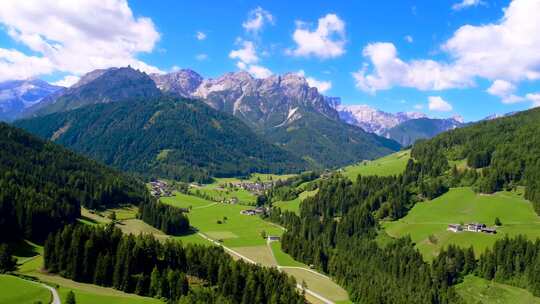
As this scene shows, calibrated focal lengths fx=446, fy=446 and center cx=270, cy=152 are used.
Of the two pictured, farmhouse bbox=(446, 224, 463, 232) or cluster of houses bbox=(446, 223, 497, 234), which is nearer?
cluster of houses bbox=(446, 223, 497, 234)

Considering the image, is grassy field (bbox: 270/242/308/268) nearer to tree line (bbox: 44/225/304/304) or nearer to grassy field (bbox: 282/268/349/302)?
grassy field (bbox: 282/268/349/302)

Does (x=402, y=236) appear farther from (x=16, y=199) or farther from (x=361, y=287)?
(x=16, y=199)

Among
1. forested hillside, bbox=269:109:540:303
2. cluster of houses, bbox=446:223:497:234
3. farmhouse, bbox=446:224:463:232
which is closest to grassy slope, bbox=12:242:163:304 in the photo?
forested hillside, bbox=269:109:540:303

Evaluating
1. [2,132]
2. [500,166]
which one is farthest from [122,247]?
[500,166]

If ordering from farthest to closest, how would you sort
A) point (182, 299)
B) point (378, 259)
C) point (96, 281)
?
point (378, 259) → point (96, 281) → point (182, 299)

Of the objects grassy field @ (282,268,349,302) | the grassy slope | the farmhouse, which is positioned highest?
the farmhouse
